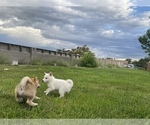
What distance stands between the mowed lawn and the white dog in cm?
3

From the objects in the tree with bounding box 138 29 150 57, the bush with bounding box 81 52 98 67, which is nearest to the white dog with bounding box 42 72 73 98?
the bush with bounding box 81 52 98 67

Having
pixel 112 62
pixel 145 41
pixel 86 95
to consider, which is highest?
pixel 145 41

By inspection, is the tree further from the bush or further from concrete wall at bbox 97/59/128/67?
the bush

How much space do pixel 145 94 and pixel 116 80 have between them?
0.20 meters

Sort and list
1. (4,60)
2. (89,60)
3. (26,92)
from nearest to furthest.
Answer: (26,92)
(4,60)
(89,60)

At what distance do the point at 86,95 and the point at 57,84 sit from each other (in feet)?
0.58

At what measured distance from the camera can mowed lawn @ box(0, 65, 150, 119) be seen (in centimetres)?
121

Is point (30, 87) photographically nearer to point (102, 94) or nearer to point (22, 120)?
point (22, 120)

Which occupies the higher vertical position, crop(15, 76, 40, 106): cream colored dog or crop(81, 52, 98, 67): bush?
crop(81, 52, 98, 67): bush

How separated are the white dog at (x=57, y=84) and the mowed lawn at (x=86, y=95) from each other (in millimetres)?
30

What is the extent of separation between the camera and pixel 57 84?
1456 millimetres

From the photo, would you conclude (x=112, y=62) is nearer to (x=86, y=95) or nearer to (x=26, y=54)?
(x=86, y=95)

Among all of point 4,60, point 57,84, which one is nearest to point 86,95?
point 57,84

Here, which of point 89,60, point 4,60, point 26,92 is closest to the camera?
point 26,92
